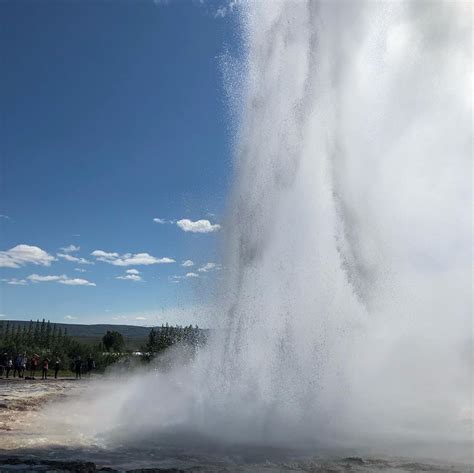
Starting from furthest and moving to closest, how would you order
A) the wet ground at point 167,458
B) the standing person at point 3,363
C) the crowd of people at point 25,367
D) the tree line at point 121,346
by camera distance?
the standing person at point 3,363, the crowd of people at point 25,367, the tree line at point 121,346, the wet ground at point 167,458

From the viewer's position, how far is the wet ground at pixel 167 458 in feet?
22.5

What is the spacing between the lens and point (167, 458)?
296 inches

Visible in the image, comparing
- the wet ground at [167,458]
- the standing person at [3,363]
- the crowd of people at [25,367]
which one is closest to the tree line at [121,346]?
the standing person at [3,363]

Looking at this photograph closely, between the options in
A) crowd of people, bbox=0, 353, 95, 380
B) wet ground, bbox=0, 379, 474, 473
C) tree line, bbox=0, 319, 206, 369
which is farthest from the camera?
crowd of people, bbox=0, 353, 95, 380

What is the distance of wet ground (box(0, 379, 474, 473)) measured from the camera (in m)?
6.86

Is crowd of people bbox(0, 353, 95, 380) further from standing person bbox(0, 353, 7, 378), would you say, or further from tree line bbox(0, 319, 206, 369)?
tree line bbox(0, 319, 206, 369)

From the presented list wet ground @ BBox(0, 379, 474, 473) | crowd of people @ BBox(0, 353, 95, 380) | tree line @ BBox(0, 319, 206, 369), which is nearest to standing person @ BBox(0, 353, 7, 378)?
crowd of people @ BBox(0, 353, 95, 380)

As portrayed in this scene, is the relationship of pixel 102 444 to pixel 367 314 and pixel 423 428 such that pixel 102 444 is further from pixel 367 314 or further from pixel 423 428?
pixel 367 314

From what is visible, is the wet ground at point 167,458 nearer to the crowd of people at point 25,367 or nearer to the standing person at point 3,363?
the crowd of people at point 25,367

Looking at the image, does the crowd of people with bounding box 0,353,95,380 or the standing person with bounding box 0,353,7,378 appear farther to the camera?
the standing person with bounding box 0,353,7,378

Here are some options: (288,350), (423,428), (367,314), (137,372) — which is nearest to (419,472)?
(423,428)

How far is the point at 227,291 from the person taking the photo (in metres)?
12.3

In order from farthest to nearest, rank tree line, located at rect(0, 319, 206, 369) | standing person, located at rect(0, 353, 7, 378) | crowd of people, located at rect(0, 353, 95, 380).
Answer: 1. standing person, located at rect(0, 353, 7, 378)
2. crowd of people, located at rect(0, 353, 95, 380)
3. tree line, located at rect(0, 319, 206, 369)

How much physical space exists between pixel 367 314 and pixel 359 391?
2.82m
